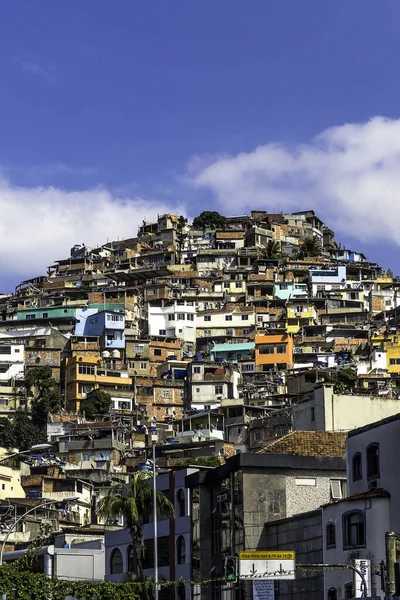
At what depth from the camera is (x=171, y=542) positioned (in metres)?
69.0

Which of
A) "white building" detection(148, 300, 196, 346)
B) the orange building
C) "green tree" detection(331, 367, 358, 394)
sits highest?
"white building" detection(148, 300, 196, 346)

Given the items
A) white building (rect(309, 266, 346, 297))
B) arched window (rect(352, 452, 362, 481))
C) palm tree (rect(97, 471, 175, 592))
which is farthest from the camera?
white building (rect(309, 266, 346, 297))

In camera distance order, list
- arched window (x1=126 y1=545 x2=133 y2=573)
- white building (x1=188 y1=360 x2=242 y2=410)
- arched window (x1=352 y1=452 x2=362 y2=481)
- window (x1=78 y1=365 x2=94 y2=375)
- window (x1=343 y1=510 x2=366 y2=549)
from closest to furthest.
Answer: window (x1=343 y1=510 x2=366 y2=549)
arched window (x1=352 y1=452 x2=362 y2=481)
arched window (x1=126 y1=545 x2=133 y2=573)
white building (x1=188 y1=360 x2=242 y2=410)
window (x1=78 y1=365 x2=94 y2=375)

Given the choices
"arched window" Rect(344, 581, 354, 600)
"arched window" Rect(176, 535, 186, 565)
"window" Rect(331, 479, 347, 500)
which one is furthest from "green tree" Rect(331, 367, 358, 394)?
"arched window" Rect(344, 581, 354, 600)

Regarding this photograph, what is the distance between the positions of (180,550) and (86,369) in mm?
87713

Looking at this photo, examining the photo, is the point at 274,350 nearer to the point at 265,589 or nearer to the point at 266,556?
the point at 265,589

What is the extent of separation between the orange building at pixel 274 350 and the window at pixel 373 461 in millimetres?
105067

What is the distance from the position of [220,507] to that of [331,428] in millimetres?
15018

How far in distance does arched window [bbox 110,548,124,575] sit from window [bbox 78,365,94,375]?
79.9m

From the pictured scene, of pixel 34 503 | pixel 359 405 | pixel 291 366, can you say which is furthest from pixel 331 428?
pixel 291 366

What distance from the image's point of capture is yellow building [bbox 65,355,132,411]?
153375 mm

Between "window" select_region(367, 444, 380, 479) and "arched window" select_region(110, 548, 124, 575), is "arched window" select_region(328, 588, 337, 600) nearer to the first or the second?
"window" select_region(367, 444, 380, 479)

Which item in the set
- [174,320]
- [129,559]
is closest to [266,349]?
[174,320]

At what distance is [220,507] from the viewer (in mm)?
65625
